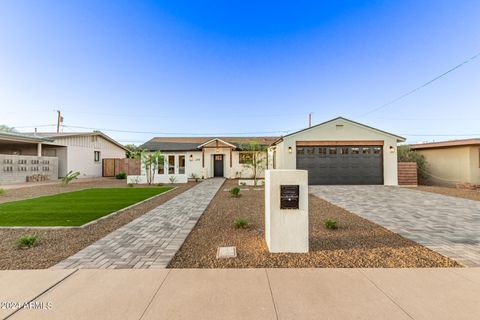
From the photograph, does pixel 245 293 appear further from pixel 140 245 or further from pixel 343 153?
pixel 343 153

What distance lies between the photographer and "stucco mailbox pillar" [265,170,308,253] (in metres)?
3.53

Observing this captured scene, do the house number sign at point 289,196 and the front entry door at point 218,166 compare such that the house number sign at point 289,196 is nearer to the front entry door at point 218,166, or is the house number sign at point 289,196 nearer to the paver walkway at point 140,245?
the paver walkway at point 140,245

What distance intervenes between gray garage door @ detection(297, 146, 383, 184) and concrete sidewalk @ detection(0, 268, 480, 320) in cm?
1123

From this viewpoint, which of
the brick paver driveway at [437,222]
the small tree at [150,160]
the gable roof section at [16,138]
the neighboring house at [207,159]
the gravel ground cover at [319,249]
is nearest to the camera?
the gravel ground cover at [319,249]

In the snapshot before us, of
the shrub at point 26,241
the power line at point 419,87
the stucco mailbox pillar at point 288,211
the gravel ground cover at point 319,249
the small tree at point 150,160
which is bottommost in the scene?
the gravel ground cover at point 319,249

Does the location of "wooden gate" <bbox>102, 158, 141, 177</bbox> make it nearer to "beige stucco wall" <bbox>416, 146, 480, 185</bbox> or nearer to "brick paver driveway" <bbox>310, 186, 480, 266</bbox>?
"brick paver driveway" <bbox>310, 186, 480, 266</bbox>

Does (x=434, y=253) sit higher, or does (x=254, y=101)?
(x=254, y=101)

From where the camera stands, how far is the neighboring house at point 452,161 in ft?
42.2

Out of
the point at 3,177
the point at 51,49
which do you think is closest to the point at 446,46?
the point at 51,49

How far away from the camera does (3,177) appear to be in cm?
1433

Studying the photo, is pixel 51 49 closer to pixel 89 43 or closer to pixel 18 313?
pixel 89 43

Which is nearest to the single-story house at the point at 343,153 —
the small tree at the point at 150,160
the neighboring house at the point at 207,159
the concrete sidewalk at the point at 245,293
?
the neighboring house at the point at 207,159

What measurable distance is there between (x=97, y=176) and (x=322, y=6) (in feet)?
81.7

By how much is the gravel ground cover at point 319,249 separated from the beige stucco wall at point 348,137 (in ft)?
28.2
